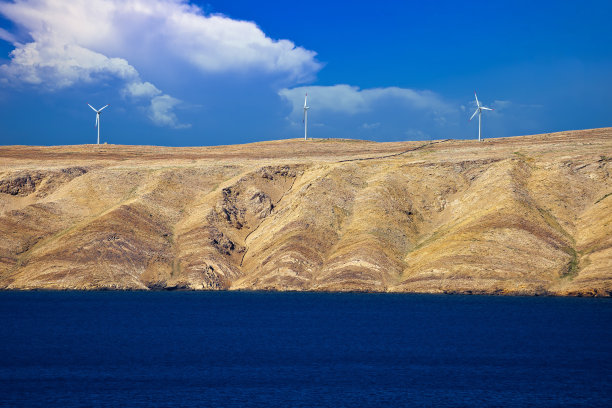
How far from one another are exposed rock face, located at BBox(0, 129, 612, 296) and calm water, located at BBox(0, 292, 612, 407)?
936 centimetres

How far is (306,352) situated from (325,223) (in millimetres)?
58399

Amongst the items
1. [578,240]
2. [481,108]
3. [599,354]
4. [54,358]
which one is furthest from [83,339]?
[481,108]

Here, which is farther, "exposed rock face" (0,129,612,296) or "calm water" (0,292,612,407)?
"exposed rock face" (0,129,612,296)

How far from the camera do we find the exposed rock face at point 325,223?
10275cm

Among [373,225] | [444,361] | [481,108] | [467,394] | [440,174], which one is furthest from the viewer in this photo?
[481,108]

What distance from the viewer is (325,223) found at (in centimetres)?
11606

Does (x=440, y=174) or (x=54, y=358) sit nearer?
(x=54, y=358)

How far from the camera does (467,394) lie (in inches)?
1741

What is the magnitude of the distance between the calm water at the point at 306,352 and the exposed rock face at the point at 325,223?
936 centimetres

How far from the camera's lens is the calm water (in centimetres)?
4384

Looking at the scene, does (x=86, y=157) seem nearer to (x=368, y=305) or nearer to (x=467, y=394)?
(x=368, y=305)

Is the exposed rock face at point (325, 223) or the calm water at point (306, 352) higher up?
the exposed rock face at point (325, 223)

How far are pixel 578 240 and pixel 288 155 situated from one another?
67162 millimetres

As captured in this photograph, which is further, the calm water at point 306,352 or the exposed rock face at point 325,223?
the exposed rock face at point 325,223
